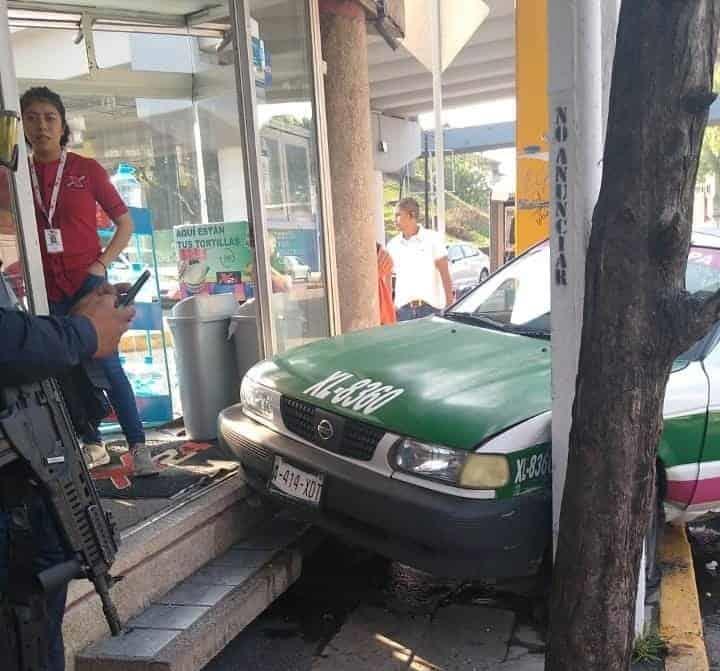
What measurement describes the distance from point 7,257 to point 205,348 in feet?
5.20

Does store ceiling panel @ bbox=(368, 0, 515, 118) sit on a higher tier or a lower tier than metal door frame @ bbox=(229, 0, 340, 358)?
higher

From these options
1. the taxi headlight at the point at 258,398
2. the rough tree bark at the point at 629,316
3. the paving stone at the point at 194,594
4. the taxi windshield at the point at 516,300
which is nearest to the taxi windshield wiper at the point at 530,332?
the taxi windshield at the point at 516,300

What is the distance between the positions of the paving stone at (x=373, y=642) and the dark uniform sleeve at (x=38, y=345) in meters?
1.84

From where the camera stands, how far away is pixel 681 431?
2840mm

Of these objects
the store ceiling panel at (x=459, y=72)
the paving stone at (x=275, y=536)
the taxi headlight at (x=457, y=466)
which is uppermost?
the store ceiling panel at (x=459, y=72)

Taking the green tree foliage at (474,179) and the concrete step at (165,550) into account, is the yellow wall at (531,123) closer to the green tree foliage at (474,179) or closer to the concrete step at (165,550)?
the concrete step at (165,550)

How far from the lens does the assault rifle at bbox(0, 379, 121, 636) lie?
1.75m

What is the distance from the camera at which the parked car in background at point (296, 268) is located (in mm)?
5184

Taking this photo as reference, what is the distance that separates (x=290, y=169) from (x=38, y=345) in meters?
3.88

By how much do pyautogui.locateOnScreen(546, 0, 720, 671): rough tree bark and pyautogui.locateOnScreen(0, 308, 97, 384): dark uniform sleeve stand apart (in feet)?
4.55

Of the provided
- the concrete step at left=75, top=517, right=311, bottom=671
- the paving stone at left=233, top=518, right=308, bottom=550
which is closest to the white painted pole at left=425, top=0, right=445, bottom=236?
the paving stone at left=233, top=518, right=308, bottom=550

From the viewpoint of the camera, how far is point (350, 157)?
19.8ft

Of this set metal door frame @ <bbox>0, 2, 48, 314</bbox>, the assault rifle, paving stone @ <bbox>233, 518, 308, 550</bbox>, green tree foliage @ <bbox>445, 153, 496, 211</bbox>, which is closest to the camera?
the assault rifle

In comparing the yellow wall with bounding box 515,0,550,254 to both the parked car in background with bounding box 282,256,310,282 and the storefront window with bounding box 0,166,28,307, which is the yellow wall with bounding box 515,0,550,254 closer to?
the parked car in background with bounding box 282,256,310,282
